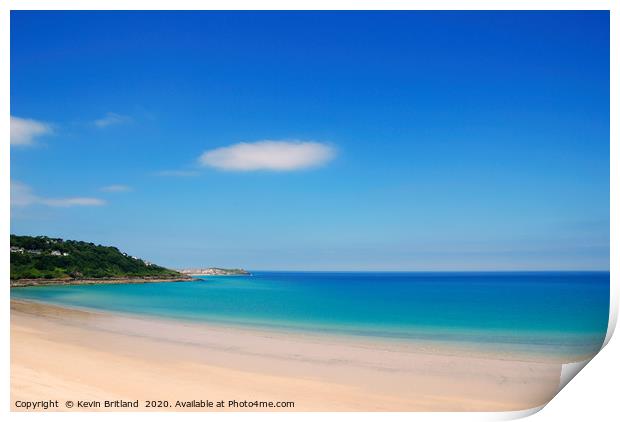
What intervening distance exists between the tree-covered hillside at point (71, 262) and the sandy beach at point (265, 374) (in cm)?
101

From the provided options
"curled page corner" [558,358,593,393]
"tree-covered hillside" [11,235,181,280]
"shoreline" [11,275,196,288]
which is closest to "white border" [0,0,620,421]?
"curled page corner" [558,358,593,393]

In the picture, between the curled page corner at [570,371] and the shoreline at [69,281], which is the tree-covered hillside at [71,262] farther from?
the curled page corner at [570,371]

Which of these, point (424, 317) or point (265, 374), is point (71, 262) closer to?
point (265, 374)

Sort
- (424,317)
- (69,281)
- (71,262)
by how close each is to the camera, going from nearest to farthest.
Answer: (71,262)
(424,317)
(69,281)

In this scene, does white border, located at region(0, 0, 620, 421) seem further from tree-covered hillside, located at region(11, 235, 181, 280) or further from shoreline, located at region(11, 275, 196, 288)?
shoreline, located at region(11, 275, 196, 288)

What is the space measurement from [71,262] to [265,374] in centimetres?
458

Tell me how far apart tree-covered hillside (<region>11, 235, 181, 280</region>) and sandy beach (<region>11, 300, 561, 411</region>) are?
3.31 ft

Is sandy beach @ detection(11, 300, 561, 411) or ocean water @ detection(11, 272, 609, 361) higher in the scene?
ocean water @ detection(11, 272, 609, 361)

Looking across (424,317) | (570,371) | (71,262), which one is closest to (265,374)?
(570,371)

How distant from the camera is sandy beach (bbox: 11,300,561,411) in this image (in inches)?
118

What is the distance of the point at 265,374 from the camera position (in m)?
3.44

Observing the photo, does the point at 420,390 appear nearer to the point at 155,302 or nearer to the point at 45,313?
the point at 45,313
